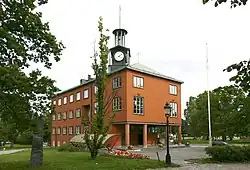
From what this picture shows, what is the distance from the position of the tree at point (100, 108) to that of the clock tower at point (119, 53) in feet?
84.5

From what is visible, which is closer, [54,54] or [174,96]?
[54,54]

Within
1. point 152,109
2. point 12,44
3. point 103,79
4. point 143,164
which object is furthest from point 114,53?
point 12,44

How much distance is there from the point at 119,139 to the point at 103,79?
75.1 feet

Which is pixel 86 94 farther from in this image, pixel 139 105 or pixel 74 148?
pixel 74 148

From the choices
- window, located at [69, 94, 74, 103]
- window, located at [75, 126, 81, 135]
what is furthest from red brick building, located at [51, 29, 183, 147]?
window, located at [69, 94, 74, 103]

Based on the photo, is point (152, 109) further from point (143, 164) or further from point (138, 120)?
point (143, 164)

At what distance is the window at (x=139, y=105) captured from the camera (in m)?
42.4

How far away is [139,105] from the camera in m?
42.9

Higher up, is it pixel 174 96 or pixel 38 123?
pixel 174 96

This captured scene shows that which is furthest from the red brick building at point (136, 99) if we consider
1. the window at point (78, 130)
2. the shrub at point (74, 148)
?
the shrub at point (74, 148)

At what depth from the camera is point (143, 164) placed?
18.4 metres

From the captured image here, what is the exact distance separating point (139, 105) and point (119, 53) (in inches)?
390

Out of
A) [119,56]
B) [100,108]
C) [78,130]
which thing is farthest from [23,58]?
[78,130]

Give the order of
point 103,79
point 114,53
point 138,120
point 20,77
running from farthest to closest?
point 114,53
point 138,120
point 103,79
point 20,77
